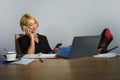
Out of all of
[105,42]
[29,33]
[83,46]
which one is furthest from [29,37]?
[83,46]

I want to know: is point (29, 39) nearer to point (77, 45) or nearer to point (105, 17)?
point (77, 45)

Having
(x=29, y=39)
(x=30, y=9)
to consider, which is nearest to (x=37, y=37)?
(x=29, y=39)

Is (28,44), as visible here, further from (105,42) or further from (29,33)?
(105,42)

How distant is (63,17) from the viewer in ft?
12.1

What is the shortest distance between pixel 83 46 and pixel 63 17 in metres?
1.73

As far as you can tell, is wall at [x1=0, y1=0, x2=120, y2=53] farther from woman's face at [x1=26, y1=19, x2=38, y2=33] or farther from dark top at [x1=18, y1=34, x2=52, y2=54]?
woman's face at [x1=26, y1=19, x2=38, y2=33]

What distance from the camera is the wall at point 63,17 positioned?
3500 mm

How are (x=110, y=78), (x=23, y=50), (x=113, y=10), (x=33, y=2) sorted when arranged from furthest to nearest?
(x=33, y=2) → (x=113, y=10) → (x=23, y=50) → (x=110, y=78)

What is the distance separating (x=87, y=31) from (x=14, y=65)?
2017 millimetres

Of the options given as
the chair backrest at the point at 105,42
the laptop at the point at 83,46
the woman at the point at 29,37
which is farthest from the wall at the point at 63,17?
the laptop at the point at 83,46

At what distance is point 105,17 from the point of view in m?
3.50

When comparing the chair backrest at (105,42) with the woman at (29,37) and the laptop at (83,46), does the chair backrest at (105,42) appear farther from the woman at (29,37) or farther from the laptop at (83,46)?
the woman at (29,37)

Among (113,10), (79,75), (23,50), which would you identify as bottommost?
(23,50)

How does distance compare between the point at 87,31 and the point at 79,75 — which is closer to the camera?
the point at 79,75
